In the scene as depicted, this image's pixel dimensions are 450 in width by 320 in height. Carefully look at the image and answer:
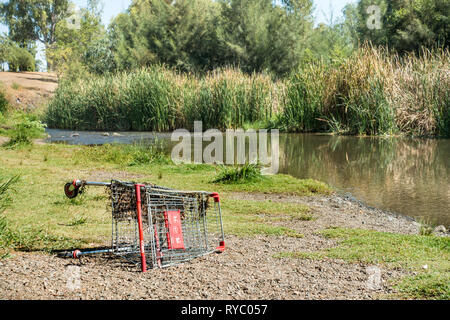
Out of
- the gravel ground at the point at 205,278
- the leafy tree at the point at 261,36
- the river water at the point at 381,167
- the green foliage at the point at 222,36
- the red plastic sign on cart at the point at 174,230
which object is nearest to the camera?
the gravel ground at the point at 205,278

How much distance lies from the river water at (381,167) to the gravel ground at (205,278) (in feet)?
11.9

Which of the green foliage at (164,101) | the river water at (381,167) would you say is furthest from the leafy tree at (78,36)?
the river water at (381,167)

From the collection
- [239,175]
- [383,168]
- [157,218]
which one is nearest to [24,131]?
[239,175]

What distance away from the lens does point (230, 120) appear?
23734mm

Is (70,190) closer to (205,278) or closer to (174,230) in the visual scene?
(174,230)

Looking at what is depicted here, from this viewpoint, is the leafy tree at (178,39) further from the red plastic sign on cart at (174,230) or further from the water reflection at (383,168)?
the red plastic sign on cart at (174,230)

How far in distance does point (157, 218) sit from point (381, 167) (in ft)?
32.1

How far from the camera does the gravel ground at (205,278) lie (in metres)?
4.32

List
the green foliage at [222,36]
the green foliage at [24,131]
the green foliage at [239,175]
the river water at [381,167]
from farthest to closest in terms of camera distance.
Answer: the green foliage at [222,36] → the green foliage at [24,131] → the green foliage at [239,175] → the river water at [381,167]

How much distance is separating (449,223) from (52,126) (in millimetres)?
27804

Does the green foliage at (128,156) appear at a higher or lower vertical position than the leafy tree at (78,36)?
lower

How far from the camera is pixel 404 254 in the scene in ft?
18.2

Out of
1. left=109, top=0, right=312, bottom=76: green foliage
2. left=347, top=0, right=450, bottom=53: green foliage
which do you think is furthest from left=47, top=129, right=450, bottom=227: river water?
left=109, top=0, right=312, bottom=76: green foliage
